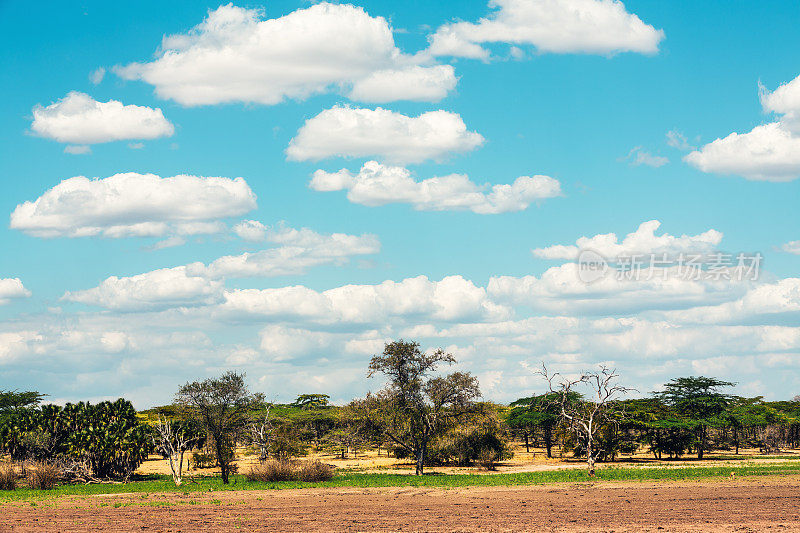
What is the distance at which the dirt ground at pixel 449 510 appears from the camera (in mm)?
27156

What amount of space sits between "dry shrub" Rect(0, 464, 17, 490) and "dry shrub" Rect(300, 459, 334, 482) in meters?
19.0

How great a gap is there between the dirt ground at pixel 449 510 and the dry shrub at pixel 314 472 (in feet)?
27.9

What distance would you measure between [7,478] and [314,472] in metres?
20.0

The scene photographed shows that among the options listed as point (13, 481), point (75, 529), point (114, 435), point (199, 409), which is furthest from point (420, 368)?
point (75, 529)

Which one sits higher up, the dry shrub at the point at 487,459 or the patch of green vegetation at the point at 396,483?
the patch of green vegetation at the point at 396,483

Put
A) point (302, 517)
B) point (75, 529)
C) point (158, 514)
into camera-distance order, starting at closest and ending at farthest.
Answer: point (75, 529) < point (302, 517) < point (158, 514)

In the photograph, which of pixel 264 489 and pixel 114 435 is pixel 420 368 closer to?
pixel 264 489

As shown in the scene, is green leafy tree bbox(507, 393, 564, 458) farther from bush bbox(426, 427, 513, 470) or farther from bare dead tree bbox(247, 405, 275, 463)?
bare dead tree bbox(247, 405, 275, 463)

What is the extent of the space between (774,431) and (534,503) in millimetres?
78655

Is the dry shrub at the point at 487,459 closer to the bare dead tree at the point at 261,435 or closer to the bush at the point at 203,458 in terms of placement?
the bare dead tree at the point at 261,435

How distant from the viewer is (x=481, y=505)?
1331 inches

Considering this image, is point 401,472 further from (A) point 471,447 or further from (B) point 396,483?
(B) point 396,483

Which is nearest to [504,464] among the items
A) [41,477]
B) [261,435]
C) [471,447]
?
[471,447]

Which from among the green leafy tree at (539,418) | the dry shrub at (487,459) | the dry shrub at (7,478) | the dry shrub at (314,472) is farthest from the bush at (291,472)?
the green leafy tree at (539,418)
